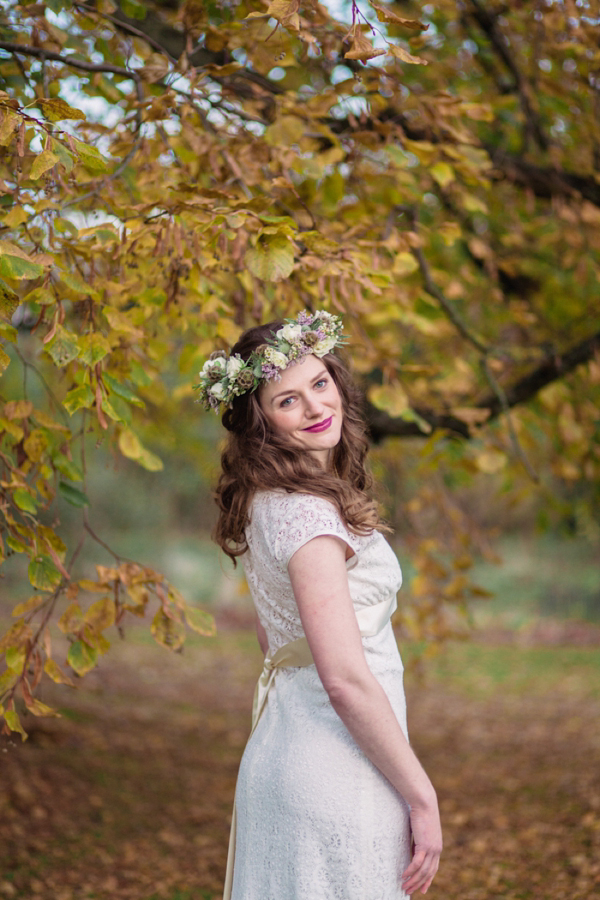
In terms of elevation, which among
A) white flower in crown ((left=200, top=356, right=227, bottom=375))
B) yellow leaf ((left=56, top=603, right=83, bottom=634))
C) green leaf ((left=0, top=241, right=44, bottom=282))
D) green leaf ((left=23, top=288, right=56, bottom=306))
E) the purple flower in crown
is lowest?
yellow leaf ((left=56, top=603, right=83, bottom=634))

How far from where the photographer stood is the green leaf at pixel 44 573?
6.54ft

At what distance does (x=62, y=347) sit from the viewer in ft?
6.02

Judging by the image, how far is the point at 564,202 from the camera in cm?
372

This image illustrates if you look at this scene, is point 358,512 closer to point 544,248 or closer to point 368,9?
point 368,9

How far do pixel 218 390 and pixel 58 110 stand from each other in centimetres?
76

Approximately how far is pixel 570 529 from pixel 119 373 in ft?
11.0

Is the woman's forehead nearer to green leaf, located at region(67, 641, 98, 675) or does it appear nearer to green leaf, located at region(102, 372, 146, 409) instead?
green leaf, located at region(102, 372, 146, 409)

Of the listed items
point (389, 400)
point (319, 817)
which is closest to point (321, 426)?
point (319, 817)

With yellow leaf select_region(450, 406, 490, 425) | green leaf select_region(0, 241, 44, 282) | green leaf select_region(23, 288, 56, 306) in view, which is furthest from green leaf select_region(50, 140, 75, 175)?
yellow leaf select_region(450, 406, 490, 425)

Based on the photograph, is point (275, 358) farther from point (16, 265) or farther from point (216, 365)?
point (16, 265)

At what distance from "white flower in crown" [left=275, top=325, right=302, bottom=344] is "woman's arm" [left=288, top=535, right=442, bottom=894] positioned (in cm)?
52

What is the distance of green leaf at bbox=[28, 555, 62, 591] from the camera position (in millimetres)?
1994

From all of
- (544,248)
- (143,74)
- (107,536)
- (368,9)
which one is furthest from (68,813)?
(107,536)

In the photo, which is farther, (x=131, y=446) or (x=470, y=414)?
(x=470, y=414)
